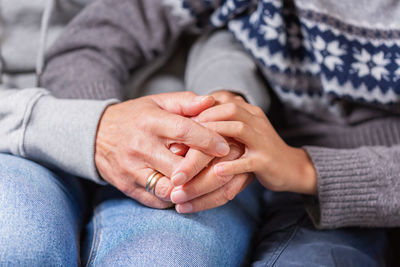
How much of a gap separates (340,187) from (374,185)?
6cm

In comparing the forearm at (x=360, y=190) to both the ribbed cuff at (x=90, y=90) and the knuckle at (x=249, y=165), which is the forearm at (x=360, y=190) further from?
the ribbed cuff at (x=90, y=90)

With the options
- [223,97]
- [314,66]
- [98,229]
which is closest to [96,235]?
[98,229]

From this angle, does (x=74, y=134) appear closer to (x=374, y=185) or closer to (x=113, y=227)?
(x=113, y=227)

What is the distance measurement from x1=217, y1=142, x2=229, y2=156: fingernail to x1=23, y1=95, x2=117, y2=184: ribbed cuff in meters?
0.21

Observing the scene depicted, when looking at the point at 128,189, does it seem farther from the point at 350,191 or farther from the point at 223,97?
the point at 350,191

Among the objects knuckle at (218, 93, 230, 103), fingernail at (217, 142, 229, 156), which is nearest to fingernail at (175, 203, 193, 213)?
fingernail at (217, 142, 229, 156)

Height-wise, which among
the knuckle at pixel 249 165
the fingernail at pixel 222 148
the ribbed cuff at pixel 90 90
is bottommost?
the knuckle at pixel 249 165

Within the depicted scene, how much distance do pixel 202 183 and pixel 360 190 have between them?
0.29 m

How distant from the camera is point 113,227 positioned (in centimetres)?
64

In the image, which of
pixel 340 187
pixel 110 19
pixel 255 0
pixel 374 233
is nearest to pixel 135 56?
pixel 110 19

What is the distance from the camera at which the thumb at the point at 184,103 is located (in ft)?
2.17

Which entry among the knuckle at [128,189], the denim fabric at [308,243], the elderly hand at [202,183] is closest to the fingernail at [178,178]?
the elderly hand at [202,183]

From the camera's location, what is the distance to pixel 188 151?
63 centimetres

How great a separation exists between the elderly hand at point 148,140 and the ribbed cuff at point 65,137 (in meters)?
0.02
